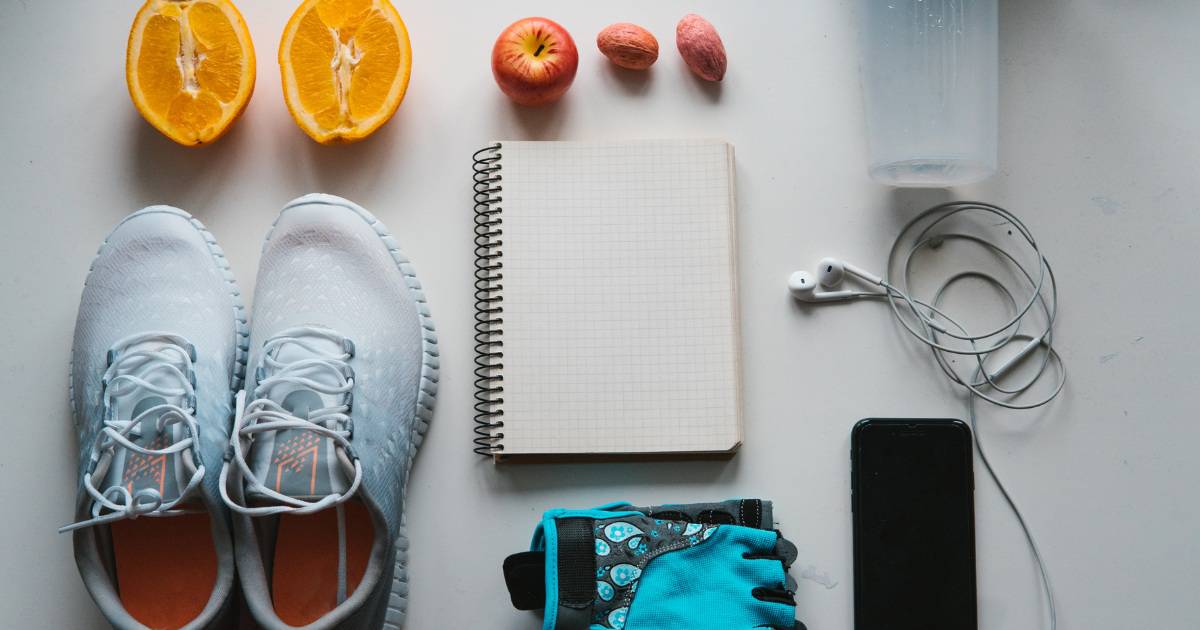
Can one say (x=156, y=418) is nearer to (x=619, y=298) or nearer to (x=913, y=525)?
(x=619, y=298)

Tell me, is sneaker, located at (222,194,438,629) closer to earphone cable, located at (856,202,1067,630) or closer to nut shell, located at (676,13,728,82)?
nut shell, located at (676,13,728,82)

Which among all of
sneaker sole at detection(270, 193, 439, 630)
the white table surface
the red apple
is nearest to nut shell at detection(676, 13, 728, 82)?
the white table surface

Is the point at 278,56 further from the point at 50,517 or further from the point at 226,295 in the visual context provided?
the point at 50,517

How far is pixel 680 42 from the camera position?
3.15 ft

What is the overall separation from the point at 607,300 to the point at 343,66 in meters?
0.37

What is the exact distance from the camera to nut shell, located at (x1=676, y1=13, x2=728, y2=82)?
0.95 meters

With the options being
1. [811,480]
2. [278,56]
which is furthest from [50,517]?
[811,480]

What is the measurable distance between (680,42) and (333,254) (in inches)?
17.4

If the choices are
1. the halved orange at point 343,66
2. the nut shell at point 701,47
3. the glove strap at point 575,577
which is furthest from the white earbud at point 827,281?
the halved orange at point 343,66

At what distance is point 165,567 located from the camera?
0.89 meters

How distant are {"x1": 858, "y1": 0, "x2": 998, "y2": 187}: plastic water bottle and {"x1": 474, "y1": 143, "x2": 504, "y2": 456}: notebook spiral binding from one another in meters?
0.42

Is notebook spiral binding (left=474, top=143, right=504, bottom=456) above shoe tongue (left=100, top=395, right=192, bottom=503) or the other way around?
above

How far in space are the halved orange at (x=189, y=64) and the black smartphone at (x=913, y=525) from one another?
763 millimetres

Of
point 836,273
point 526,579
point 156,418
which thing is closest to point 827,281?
point 836,273
